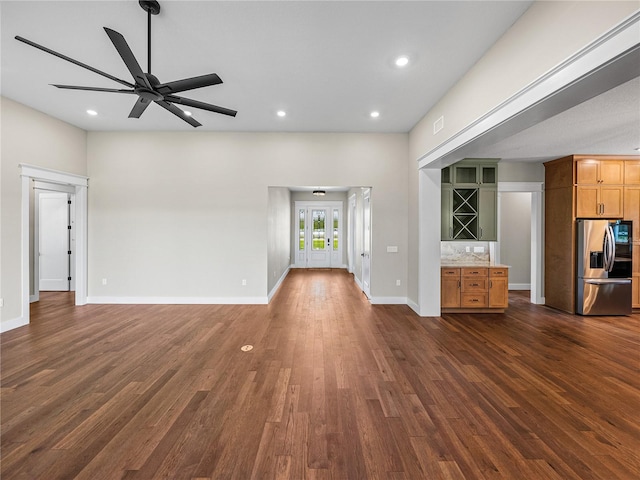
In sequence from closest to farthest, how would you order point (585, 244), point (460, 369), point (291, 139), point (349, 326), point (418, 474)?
1. point (418, 474)
2. point (460, 369)
3. point (349, 326)
4. point (585, 244)
5. point (291, 139)

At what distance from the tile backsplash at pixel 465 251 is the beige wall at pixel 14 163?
687cm

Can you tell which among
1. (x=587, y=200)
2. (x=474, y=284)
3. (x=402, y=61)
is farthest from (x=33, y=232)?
(x=587, y=200)

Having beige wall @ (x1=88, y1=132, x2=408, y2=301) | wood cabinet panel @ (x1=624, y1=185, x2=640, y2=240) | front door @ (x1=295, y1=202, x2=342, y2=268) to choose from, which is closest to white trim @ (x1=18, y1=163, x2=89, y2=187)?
beige wall @ (x1=88, y1=132, x2=408, y2=301)

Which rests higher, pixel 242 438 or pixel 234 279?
pixel 234 279

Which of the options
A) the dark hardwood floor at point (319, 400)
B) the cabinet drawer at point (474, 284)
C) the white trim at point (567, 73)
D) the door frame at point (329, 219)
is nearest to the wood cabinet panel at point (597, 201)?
the dark hardwood floor at point (319, 400)

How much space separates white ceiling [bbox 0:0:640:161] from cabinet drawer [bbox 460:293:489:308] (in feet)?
8.10

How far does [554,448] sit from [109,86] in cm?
563

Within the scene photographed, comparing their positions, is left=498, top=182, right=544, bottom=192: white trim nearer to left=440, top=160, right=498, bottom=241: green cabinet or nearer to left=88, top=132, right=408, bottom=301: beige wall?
left=440, top=160, right=498, bottom=241: green cabinet

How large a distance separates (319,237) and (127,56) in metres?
9.21

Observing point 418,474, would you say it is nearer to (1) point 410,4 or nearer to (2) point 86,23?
(1) point 410,4

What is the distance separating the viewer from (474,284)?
5219mm

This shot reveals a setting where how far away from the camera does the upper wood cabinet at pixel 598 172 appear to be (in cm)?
538

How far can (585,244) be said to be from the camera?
5188 mm

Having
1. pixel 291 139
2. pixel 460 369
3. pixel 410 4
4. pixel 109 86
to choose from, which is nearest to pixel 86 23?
pixel 109 86
